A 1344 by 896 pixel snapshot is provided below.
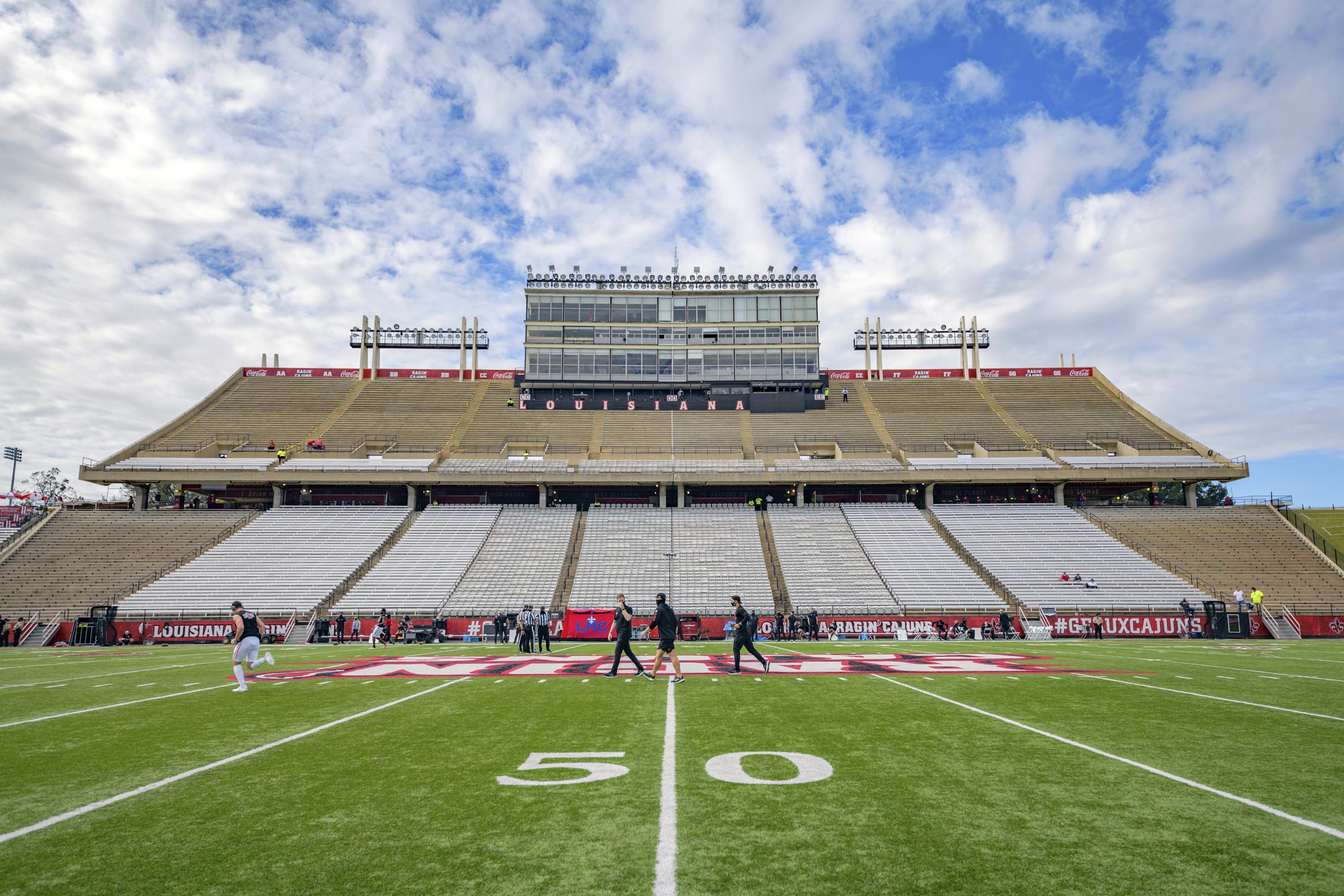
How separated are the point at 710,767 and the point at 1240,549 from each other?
4354 cm

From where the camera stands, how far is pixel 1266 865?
4195 mm

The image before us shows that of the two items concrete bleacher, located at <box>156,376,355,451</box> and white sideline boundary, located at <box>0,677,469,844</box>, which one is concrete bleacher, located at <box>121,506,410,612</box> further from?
white sideline boundary, located at <box>0,677,469,844</box>

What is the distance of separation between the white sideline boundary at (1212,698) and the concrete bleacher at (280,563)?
3110 cm

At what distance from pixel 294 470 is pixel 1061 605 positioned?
4285cm

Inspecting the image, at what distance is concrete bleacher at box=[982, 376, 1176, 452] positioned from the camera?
48.1 metres

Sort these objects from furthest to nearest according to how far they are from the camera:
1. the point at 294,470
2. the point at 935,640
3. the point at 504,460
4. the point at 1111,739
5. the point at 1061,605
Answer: the point at 504,460, the point at 294,470, the point at 1061,605, the point at 935,640, the point at 1111,739

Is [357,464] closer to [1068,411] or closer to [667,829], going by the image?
[667,829]

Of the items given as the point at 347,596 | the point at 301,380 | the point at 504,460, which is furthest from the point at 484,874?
the point at 301,380

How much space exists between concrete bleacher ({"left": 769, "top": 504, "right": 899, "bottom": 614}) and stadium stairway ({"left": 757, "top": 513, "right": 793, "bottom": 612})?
21 centimetres

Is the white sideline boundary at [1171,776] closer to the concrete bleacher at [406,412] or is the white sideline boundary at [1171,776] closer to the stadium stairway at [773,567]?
the stadium stairway at [773,567]

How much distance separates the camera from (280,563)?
118 feet

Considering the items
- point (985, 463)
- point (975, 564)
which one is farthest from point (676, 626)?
point (985, 463)

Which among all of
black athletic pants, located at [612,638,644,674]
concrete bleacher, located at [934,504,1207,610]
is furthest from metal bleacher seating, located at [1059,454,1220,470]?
black athletic pants, located at [612,638,644,674]

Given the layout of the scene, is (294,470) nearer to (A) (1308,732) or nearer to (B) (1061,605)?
(B) (1061,605)
